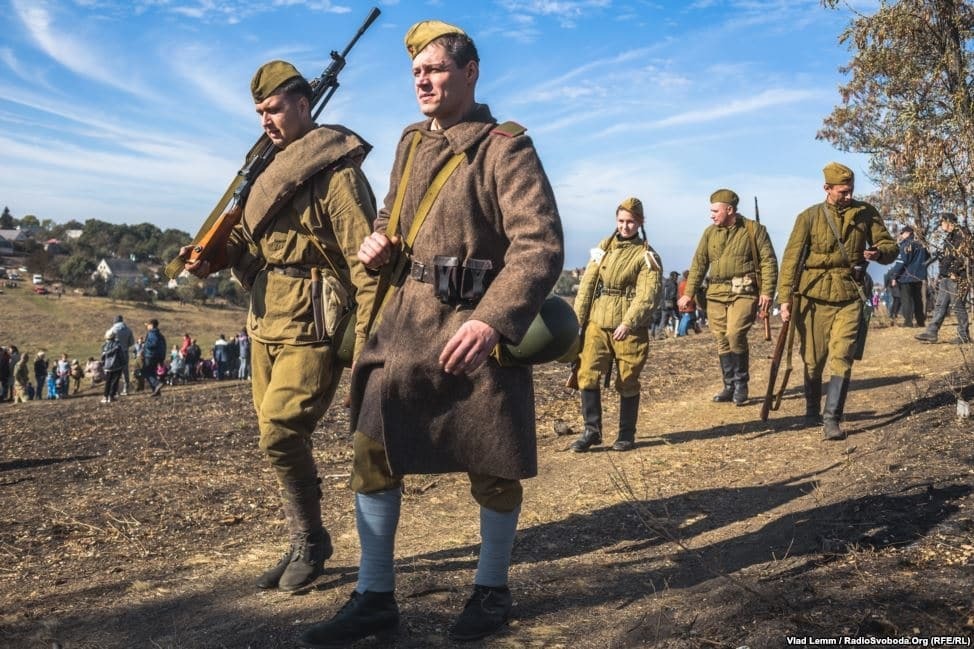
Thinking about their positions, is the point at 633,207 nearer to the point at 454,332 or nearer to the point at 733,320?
the point at 733,320

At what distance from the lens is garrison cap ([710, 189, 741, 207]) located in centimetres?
1023

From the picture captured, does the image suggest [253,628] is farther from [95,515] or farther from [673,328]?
[673,328]

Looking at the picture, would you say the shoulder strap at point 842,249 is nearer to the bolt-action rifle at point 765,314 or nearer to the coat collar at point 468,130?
the bolt-action rifle at point 765,314

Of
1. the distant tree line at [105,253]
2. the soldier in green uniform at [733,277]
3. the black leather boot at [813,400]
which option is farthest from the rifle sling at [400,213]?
the distant tree line at [105,253]

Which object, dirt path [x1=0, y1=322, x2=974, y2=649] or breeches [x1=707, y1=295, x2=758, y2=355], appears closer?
dirt path [x1=0, y1=322, x2=974, y2=649]

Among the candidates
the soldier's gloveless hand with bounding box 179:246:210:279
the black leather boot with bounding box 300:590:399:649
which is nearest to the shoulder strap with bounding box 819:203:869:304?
the soldier's gloveless hand with bounding box 179:246:210:279

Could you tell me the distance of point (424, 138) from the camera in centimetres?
360

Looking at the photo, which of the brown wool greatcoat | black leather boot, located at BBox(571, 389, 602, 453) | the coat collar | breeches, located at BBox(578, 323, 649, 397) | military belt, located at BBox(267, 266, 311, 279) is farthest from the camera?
black leather boot, located at BBox(571, 389, 602, 453)

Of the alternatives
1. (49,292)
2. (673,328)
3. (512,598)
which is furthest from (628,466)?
(49,292)

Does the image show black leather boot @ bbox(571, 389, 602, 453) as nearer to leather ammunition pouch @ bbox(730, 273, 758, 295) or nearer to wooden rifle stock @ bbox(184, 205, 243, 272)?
leather ammunition pouch @ bbox(730, 273, 758, 295)

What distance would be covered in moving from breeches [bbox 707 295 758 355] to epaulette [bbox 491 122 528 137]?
7424mm

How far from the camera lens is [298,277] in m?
4.42

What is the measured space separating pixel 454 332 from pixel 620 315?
5008 millimetres

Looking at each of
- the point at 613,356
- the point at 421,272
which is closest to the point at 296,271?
the point at 421,272
